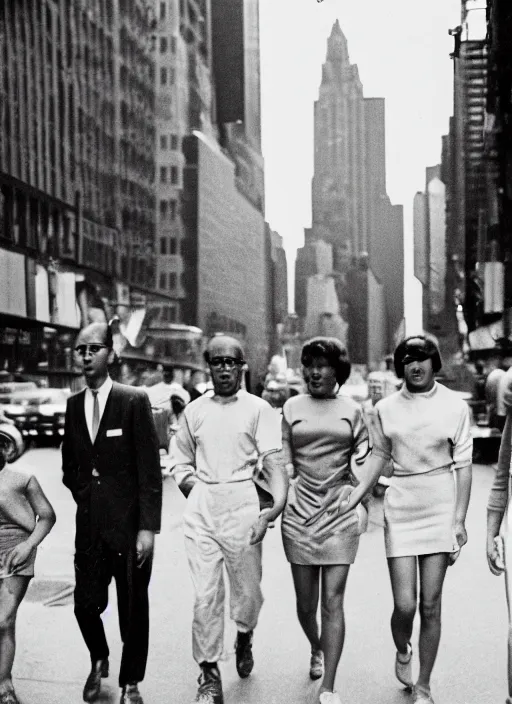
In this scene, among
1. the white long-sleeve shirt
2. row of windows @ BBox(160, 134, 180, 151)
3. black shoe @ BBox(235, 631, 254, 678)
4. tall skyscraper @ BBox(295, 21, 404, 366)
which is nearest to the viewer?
the white long-sleeve shirt

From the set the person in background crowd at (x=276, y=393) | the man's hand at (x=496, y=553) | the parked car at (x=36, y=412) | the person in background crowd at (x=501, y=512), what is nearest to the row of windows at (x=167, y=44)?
the person in background crowd at (x=276, y=393)

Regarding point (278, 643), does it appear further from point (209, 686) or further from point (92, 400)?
point (92, 400)

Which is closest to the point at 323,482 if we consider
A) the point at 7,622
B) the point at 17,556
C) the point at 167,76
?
the point at 17,556

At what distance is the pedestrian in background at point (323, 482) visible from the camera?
454 cm

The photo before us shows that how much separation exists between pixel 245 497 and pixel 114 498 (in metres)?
0.55

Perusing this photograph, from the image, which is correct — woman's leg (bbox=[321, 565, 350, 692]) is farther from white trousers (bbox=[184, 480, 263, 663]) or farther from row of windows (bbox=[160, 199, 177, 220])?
row of windows (bbox=[160, 199, 177, 220])

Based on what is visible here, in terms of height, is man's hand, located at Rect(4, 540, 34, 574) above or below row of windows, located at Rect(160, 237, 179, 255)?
below

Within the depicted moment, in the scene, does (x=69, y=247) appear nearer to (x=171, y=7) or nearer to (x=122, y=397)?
(x=171, y=7)

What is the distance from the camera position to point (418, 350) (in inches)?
180

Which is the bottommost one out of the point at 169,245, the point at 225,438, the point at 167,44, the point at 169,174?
the point at 225,438

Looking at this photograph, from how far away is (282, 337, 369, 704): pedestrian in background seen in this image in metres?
4.54

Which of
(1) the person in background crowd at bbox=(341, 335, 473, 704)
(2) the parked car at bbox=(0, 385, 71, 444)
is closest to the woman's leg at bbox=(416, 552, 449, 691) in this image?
(1) the person in background crowd at bbox=(341, 335, 473, 704)

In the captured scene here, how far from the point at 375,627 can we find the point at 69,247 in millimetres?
27917

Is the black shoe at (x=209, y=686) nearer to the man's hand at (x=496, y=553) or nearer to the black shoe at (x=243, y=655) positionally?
the black shoe at (x=243, y=655)
